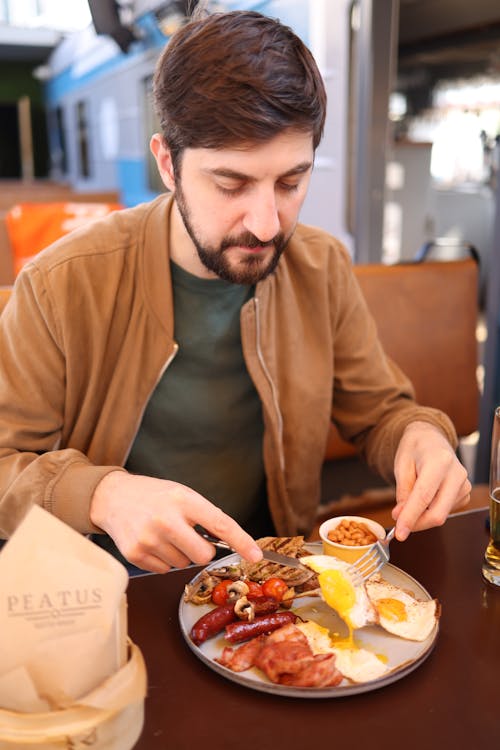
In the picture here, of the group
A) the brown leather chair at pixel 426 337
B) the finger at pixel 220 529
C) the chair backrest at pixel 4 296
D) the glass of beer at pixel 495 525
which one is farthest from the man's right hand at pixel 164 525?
the brown leather chair at pixel 426 337

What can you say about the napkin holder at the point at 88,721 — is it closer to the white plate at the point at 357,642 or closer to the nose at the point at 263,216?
the white plate at the point at 357,642

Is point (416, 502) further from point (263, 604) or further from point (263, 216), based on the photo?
point (263, 216)

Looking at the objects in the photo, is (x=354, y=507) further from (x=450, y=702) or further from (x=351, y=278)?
(x=450, y=702)

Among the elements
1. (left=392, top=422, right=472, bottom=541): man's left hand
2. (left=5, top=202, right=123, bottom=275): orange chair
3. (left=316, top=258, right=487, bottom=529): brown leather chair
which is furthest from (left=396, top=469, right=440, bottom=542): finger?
(left=5, top=202, right=123, bottom=275): orange chair

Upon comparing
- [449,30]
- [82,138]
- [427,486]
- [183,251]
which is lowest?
[427,486]

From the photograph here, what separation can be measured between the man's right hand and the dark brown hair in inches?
21.8

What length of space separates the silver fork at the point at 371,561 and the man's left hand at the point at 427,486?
1.0 inches

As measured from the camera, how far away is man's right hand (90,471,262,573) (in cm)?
89

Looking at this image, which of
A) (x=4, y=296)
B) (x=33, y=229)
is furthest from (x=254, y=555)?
(x=33, y=229)

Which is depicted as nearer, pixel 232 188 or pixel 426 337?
pixel 232 188

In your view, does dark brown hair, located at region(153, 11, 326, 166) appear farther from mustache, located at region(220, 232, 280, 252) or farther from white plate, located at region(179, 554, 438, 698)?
white plate, located at region(179, 554, 438, 698)

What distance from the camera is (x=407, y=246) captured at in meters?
6.54

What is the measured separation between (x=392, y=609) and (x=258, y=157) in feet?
2.29

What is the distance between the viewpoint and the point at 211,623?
86 cm
